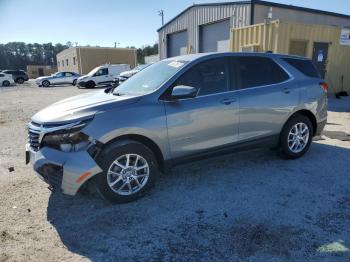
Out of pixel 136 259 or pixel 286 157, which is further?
pixel 286 157

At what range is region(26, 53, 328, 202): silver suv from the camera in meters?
3.49

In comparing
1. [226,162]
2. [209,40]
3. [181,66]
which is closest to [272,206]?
[226,162]

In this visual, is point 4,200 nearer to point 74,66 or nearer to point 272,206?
point 272,206

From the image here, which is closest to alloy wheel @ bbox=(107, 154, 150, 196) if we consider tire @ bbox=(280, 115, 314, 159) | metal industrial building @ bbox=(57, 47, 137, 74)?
tire @ bbox=(280, 115, 314, 159)

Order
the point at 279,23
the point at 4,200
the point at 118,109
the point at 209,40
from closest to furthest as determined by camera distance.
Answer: the point at 118,109
the point at 4,200
the point at 279,23
the point at 209,40

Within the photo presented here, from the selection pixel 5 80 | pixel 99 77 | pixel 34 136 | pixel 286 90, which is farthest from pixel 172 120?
pixel 5 80

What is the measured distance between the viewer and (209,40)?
18.7 m

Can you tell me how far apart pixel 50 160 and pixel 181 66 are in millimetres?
2076

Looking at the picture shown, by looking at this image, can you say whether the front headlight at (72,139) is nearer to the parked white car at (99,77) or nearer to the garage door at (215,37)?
the garage door at (215,37)

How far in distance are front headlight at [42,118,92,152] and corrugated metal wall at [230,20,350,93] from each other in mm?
10479

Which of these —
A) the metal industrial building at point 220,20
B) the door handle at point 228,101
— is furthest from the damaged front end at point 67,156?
the metal industrial building at point 220,20

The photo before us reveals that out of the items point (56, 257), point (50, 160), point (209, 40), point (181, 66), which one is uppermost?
point (209, 40)

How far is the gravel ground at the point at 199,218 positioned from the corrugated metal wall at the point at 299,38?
8.25 m

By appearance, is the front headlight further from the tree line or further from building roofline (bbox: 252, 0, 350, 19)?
the tree line
